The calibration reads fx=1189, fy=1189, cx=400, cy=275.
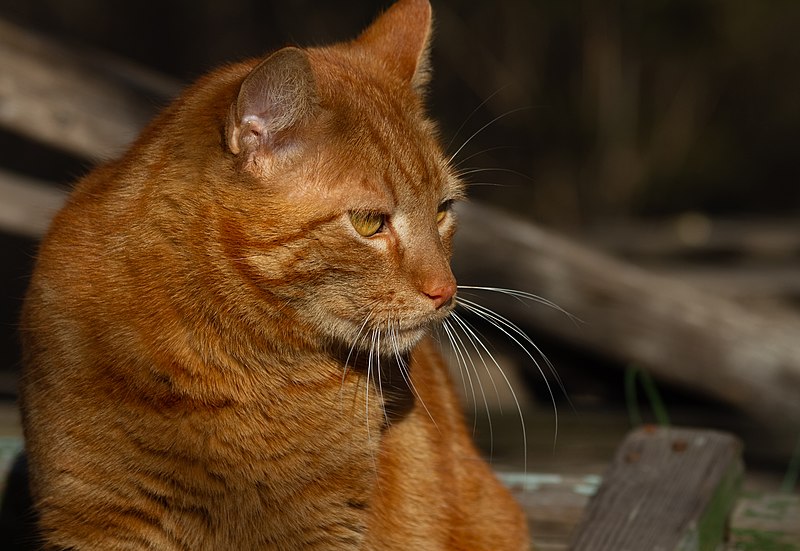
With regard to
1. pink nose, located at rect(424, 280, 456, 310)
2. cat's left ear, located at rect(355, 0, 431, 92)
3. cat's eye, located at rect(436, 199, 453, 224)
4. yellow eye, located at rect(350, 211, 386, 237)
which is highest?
cat's left ear, located at rect(355, 0, 431, 92)

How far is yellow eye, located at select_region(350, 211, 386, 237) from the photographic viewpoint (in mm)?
2131

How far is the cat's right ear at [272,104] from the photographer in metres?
1.99

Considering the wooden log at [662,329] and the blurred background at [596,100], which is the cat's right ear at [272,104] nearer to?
the wooden log at [662,329]

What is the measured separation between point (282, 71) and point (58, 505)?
2.83 feet

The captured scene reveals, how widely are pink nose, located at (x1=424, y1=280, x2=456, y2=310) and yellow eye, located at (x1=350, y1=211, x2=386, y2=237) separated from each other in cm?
15

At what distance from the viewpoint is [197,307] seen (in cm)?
211

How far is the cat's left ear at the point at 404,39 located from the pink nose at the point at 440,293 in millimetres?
543

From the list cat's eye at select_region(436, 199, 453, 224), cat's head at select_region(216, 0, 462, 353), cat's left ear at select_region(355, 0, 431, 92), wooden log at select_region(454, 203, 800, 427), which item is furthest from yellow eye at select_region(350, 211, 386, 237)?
wooden log at select_region(454, 203, 800, 427)

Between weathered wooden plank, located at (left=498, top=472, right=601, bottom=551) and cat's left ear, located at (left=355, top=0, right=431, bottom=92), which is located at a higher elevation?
cat's left ear, located at (left=355, top=0, right=431, bottom=92)

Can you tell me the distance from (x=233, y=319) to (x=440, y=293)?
0.38 meters

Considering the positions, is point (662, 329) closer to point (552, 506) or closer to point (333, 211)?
point (552, 506)

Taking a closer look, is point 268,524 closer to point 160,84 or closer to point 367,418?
point 367,418

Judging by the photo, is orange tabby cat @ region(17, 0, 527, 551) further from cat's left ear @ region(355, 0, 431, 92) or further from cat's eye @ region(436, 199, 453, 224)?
cat's left ear @ region(355, 0, 431, 92)

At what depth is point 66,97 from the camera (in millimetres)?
3957
